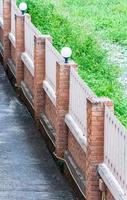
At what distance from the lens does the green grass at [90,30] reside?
16.1 m

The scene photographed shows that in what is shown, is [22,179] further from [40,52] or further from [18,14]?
[18,14]

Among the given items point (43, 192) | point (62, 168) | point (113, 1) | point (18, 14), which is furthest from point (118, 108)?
point (113, 1)

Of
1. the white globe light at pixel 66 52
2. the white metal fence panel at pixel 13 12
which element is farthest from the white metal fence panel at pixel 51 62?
the white metal fence panel at pixel 13 12

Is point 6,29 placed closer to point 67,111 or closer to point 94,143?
point 67,111

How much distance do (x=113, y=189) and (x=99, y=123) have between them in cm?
108

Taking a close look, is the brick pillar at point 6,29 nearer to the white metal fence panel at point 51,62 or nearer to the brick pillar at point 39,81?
the brick pillar at point 39,81


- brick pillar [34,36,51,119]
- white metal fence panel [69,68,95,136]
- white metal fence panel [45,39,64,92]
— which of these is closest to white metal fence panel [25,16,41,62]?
brick pillar [34,36,51,119]

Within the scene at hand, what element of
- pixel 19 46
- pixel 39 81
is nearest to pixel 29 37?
pixel 19 46

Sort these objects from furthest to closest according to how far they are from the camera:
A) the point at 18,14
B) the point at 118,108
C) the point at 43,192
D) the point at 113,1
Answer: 1. the point at 113,1
2. the point at 18,14
3. the point at 118,108
4. the point at 43,192

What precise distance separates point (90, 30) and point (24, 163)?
9.15 metres

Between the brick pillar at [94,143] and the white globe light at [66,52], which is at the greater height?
the white globe light at [66,52]

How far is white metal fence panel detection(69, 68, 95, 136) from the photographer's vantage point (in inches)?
480

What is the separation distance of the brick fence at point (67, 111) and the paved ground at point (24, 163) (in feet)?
0.65

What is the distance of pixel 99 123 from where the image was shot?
1134cm
